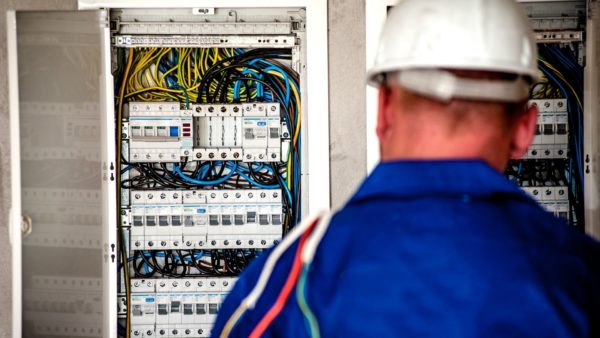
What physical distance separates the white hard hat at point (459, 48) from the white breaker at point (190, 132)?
1.77m

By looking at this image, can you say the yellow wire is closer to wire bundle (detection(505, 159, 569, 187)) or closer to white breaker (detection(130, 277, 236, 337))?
white breaker (detection(130, 277, 236, 337))

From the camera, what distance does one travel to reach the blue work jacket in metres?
0.77

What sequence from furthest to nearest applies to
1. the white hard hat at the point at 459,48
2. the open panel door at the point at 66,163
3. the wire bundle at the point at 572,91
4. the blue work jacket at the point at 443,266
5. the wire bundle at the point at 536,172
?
the wire bundle at the point at 536,172 → the wire bundle at the point at 572,91 → the open panel door at the point at 66,163 → the white hard hat at the point at 459,48 → the blue work jacket at the point at 443,266

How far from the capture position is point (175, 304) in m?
2.82

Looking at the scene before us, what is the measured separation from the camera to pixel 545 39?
2.62m

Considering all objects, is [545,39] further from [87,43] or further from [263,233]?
[87,43]

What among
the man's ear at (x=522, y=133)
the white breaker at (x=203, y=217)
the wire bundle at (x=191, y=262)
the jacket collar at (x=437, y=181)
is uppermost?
the man's ear at (x=522, y=133)

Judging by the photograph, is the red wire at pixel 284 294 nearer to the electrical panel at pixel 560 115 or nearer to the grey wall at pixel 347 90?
the grey wall at pixel 347 90

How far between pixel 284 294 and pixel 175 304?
207 cm

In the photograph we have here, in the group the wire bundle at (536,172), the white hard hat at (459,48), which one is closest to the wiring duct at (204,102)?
the wire bundle at (536,172)

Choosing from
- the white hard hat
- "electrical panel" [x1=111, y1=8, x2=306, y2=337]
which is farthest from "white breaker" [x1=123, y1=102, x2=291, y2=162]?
the white hard hat

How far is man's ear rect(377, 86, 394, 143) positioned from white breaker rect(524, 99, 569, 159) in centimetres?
195

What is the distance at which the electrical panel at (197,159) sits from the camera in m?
2.78

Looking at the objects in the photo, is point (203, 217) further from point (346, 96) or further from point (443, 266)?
point (443, 266)
